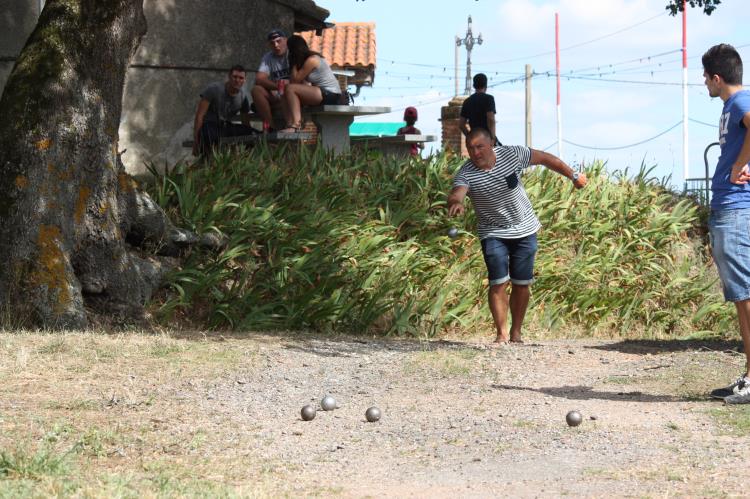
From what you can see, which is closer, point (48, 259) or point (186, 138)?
point (48, 259)

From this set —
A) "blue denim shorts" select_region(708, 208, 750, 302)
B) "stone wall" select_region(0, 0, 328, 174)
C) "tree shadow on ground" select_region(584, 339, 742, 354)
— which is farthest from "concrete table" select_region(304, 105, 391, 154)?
"blue denim shorts" select_region(708, 208, 750, 302)

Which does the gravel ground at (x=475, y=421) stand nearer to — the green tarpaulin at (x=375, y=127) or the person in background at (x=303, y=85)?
the person in background at (x=303, y=85)

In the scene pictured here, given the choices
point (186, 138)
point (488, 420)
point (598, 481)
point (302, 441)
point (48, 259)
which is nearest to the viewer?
point (598, 481)

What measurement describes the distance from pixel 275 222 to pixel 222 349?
298cm

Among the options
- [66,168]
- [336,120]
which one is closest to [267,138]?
[336,120]

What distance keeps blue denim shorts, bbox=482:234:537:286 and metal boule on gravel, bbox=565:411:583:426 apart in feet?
11.3

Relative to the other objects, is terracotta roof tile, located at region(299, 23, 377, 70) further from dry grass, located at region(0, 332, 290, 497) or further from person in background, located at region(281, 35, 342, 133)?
dry grass, located at region(0, 332, 290, 497)

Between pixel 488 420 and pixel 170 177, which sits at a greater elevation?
pixel 170 177

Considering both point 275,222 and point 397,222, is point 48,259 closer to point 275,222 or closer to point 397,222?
point 275,222

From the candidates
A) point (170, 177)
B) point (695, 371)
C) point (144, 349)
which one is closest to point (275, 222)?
point (170, 177)

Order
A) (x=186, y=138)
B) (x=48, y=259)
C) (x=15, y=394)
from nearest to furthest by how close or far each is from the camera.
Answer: (x=15, y=394)
(x=48, y=259)
(x=186, y=138)

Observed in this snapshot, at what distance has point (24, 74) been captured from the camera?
9.59 metres

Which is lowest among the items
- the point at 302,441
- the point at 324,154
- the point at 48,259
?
the point at 302,441

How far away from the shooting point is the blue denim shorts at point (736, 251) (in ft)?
22.4
